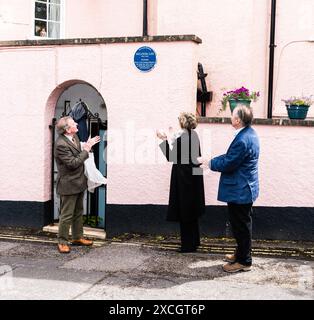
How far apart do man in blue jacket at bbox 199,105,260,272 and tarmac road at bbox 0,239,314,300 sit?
415mm

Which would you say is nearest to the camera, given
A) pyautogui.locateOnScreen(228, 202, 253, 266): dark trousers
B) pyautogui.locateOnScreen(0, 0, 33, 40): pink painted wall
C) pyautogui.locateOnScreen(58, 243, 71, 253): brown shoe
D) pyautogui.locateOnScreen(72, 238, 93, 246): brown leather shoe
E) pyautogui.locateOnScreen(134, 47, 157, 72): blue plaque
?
pyautogui.locateOnScreen(228, 202, 253, 266): dark trousers

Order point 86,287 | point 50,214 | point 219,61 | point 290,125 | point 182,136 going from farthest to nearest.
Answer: point 219,61, point 50,214, point 290,125, point 182,136, point 86,287

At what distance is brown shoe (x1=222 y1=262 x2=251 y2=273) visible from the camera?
6.78 m

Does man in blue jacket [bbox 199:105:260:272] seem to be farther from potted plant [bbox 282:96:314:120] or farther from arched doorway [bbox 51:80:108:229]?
arched doorway [bbox 51:80:108:229]

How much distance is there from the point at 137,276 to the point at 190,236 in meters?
1.28

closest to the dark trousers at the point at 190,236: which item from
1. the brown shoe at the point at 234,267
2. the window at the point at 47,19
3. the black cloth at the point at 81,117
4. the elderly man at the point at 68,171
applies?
the brown shoe at the point at 234,267

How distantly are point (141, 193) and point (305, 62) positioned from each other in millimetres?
3683

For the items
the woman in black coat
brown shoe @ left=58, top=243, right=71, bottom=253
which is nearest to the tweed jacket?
brown shoe @ left=58, top=243, right=71, bottom=253

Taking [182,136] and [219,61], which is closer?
[182,136]

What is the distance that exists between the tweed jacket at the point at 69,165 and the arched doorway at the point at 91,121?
1.17m

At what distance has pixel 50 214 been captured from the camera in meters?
9.31
